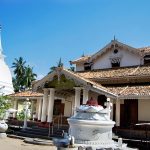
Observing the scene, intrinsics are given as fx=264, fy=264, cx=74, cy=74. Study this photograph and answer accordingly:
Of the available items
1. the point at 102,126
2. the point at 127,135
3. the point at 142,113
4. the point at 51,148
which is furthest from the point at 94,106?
the point at 142,113

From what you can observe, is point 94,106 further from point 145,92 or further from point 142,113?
point 142,113

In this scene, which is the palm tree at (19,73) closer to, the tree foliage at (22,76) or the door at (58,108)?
the tree foliage at (22,76)

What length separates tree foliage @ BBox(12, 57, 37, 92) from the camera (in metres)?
54.9

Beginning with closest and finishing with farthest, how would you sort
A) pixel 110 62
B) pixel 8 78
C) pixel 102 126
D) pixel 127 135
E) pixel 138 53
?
pixel 102 126, pixel 127 135, pixel 138 53, pixel 110 62, pixel 8 78

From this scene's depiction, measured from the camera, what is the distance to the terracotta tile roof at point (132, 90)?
56.2 ft

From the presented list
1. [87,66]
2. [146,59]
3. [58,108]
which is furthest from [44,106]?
[146,59]

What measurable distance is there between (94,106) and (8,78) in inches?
Answer: 1371

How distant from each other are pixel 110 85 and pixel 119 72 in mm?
1470

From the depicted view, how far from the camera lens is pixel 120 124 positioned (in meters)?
19.2

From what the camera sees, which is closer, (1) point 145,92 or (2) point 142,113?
(1) point 145,92

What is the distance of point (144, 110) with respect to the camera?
60.8 feet

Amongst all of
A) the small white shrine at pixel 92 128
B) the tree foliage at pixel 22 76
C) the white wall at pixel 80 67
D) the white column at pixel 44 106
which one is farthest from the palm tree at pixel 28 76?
the small white shrine at pixel 92 128

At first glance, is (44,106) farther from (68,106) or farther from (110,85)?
(110,85)

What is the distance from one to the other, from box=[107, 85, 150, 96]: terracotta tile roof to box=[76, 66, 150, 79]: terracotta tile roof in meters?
1.15
